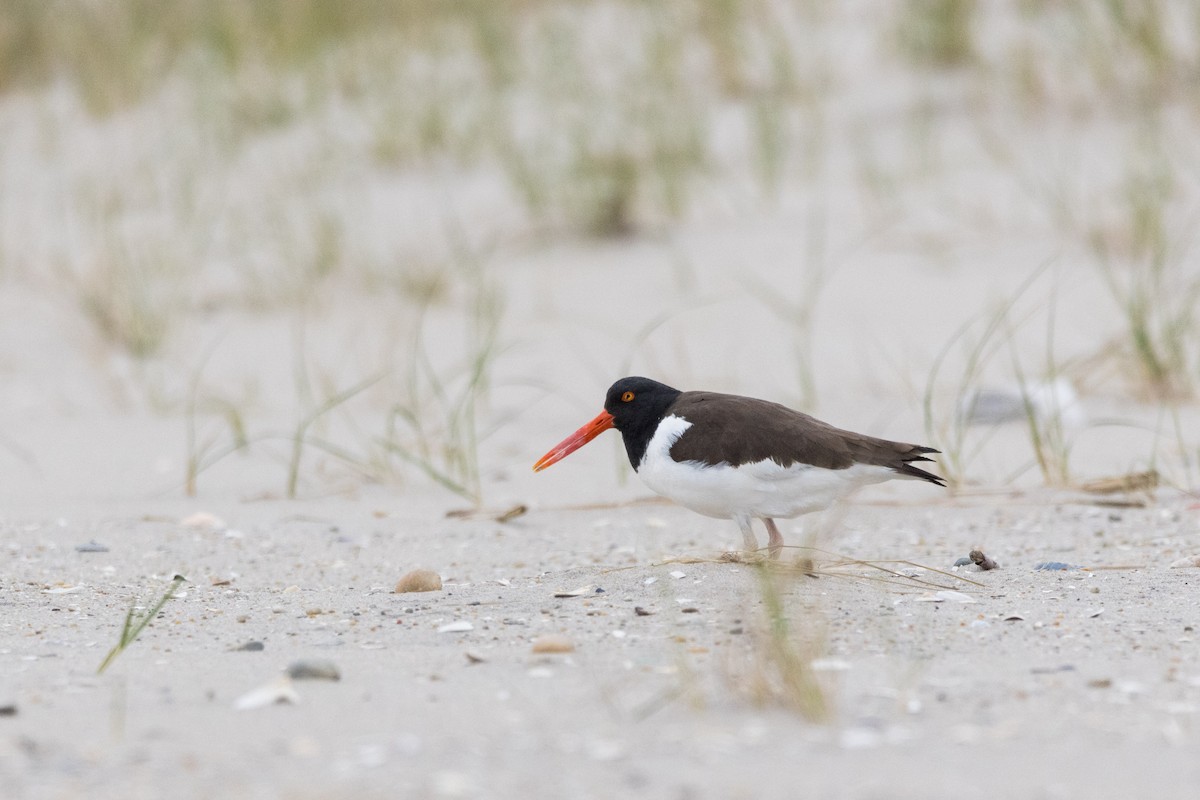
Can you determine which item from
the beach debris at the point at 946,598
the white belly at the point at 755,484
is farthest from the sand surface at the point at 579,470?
the white belly at the point at 755,484

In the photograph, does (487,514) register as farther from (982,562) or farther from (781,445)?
(982,562)

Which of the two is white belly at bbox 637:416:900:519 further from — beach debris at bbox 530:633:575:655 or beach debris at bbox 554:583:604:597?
beach debris at bbox 530:633:575:655

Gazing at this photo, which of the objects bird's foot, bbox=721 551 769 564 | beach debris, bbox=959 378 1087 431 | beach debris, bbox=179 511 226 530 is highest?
beach debris, bbox=959 378 1087 431

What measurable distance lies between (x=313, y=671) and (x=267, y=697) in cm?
14

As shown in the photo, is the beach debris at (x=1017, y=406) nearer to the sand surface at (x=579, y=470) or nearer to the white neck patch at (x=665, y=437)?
the sand surface at (x=579, y=470)

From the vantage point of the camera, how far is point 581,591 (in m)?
3.25

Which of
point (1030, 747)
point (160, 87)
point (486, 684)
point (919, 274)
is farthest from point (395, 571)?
point (160, 87)

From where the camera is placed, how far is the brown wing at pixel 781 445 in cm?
327

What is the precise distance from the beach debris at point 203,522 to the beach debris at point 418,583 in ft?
3.47

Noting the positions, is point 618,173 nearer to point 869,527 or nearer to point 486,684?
point 869,527

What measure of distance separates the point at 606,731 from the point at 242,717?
0.60 metres

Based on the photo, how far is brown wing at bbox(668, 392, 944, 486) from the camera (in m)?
3.27

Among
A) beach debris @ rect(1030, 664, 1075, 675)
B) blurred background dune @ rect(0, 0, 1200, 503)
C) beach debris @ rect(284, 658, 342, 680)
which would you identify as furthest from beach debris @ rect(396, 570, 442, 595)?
beach debris @ rect(1030, 664, 1075, 675)

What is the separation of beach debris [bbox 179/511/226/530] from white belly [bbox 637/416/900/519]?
1.51m
